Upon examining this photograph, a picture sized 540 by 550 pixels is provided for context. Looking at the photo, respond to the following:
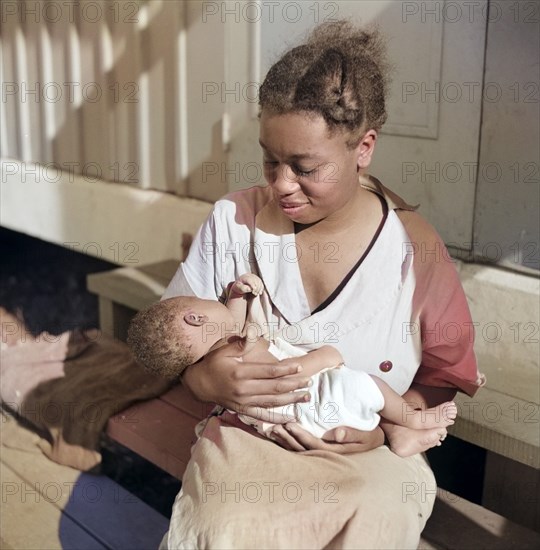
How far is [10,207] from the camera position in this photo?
585cm

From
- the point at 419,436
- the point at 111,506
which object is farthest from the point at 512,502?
the point at 111,506

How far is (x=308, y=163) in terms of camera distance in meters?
2.39

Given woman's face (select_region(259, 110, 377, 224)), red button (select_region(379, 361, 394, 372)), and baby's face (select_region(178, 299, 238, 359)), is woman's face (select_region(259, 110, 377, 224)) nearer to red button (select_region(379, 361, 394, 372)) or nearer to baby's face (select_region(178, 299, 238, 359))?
baby's face (select_region(178, 299, 238, 359))

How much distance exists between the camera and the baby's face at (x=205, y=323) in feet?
8.28

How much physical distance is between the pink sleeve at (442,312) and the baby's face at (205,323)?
0.57m

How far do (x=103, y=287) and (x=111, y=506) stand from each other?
138 cm

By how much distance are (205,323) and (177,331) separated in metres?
0.09

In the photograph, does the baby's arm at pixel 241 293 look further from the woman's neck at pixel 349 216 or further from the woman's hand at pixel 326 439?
the woman's hand at pixel 326 439

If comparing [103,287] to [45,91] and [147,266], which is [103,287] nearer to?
[147,266]

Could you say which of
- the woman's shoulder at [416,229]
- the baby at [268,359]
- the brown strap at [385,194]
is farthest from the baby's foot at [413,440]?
the brown strap at [385,194]

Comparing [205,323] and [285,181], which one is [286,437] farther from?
[285,181]

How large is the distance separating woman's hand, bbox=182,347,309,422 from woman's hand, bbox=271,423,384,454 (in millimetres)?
40

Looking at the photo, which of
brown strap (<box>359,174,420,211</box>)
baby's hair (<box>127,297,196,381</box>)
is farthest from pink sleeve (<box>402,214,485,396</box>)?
baby's hair (<box>127,297,196,381</box>)

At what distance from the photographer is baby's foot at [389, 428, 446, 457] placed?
100 inches
